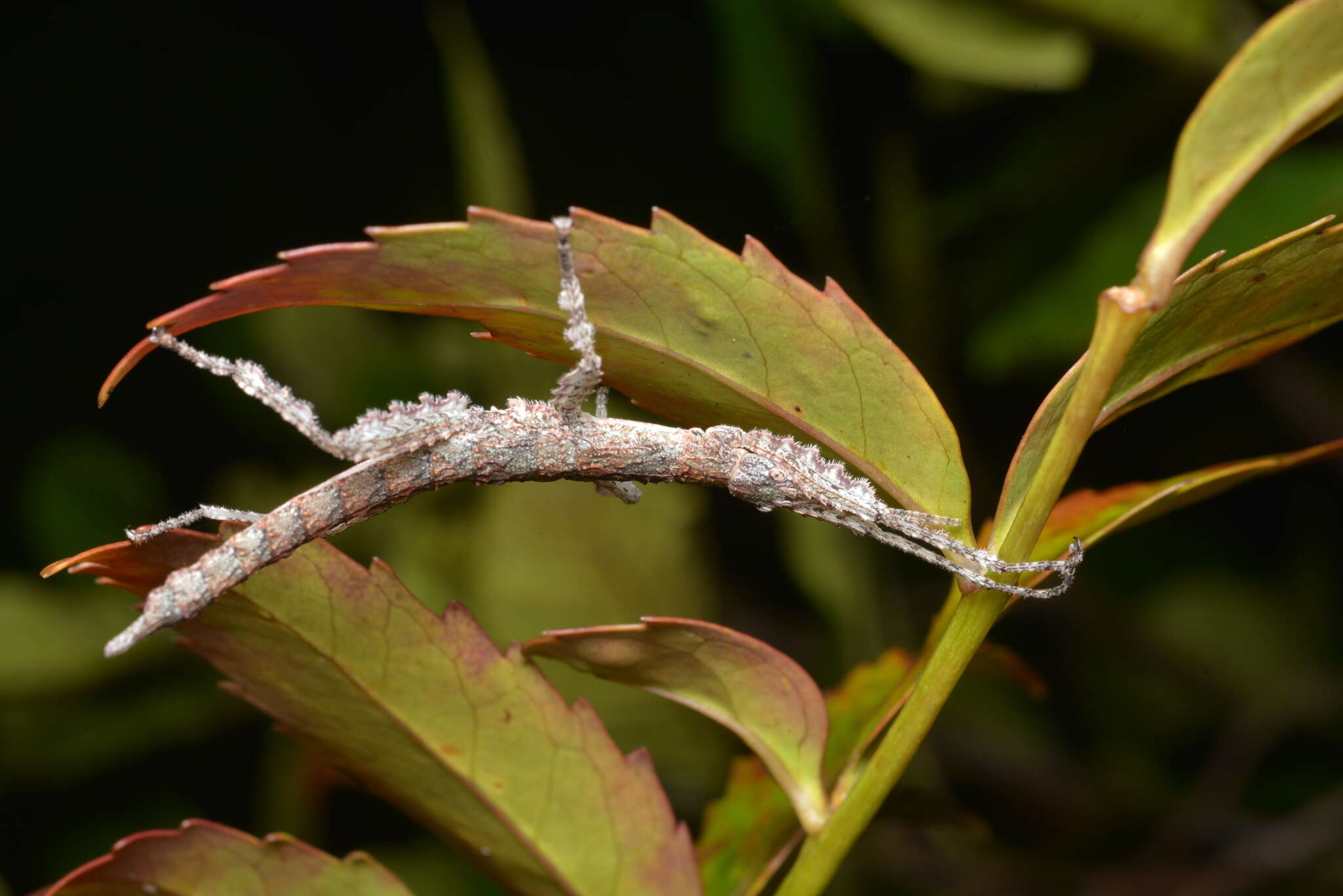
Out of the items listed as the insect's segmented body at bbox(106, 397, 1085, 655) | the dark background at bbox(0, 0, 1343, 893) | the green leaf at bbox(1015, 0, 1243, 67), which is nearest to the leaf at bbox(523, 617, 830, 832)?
the insect's segmented body at bbox(106, 397, 1085, 655)

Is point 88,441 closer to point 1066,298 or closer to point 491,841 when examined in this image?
point 491,841

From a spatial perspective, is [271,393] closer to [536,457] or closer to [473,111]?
[536,457]

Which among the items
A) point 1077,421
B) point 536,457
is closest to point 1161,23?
point 1077,421

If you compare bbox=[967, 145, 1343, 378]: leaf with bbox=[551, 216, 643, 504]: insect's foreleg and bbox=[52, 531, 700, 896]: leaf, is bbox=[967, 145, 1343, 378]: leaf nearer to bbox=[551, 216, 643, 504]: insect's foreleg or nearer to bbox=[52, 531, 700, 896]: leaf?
bbox=[551, 216, 643, 504]: insect's foreleg

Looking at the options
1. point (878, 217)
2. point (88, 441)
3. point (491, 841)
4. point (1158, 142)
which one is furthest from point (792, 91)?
point (88, 441)

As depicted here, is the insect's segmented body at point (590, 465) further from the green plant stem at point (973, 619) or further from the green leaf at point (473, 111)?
the green leaf at point (473, 111)

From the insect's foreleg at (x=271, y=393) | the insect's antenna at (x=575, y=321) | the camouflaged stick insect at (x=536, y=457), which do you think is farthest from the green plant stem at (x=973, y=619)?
the insect's foreleg at (x=271, y=393)
